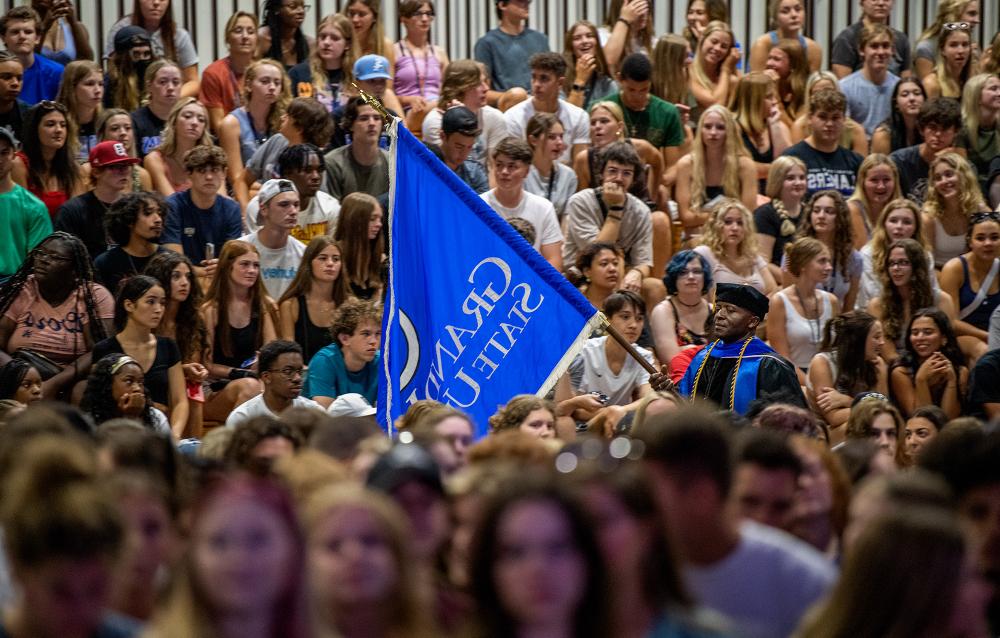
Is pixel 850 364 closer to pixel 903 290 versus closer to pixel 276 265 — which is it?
pixel 903 290

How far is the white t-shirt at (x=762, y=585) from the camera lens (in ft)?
14.4

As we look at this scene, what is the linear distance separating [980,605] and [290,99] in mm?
8616

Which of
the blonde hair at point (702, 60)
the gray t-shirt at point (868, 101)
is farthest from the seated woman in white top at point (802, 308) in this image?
the gray t-shirt at point (868, 101)

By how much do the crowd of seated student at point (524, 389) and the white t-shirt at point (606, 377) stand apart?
18 mm

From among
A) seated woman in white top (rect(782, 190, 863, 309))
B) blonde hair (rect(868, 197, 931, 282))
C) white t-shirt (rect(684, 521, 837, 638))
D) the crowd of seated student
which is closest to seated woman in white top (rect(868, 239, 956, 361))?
the crowd of seated student

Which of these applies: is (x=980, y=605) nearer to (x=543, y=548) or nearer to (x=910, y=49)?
(x=543, y=548)

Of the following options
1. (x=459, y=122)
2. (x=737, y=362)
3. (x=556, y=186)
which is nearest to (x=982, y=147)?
(x=556, y=186)

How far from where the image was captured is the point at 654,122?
42.1 ft

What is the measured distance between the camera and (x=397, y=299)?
871 centimetres

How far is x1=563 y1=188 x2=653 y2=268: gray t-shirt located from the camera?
11508 millimetres

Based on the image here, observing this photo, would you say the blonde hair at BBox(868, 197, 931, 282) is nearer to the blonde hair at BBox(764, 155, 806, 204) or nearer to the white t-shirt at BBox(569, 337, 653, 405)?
the blonde hair at BBox(764, 155, 806, 204)

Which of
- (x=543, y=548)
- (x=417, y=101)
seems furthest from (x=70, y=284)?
(x=543, y=548)

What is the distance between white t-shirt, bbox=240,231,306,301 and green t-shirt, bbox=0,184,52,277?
1202 millimetres

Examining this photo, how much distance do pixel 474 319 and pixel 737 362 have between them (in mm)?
1461
